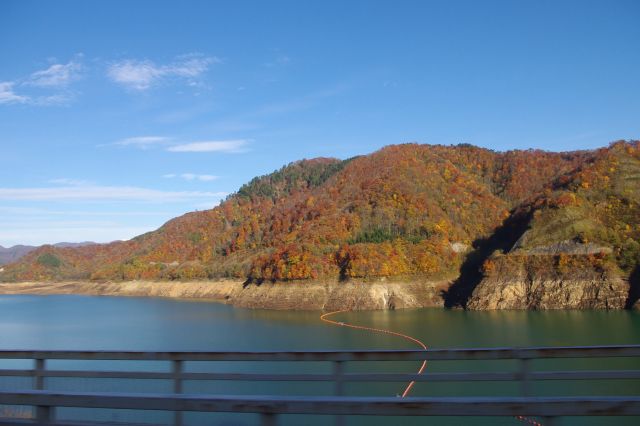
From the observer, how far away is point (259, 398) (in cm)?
379

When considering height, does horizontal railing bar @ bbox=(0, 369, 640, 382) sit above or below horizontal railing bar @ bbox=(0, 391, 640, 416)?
below

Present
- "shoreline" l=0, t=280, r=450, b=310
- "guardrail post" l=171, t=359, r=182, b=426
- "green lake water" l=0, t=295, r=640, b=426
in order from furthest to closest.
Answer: "shoreline" l=0, t=280, r=450, b=310, "green lake water" l=0, t=295, r=640, b=426, "guardrail post" l=171, t=359, r=182, b=426

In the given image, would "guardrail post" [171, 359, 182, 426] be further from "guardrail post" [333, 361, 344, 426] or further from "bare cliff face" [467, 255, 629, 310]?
"bare cliff face" [467, 255, 629, 310]

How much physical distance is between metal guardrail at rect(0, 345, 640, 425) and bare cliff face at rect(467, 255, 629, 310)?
51.4 meters

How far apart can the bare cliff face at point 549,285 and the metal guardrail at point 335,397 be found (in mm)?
51434

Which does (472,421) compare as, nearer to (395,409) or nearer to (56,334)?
(395,409)

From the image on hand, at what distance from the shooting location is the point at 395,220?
81938 mm

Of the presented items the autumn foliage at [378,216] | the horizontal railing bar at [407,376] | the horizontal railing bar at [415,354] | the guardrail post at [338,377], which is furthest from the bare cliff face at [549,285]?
the guardrail post at [338,377]

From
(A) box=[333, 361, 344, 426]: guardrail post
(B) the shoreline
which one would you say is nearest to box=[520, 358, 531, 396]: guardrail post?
(A) box=[333, 361, 344, 426]: guardrail post

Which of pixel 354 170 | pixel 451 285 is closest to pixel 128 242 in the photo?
pixel 354 170

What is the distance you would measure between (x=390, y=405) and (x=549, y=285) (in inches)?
2149

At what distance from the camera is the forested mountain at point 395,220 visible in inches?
2482

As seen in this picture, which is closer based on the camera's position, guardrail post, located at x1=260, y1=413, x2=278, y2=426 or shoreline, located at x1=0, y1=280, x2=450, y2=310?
guardrail post, located at x1=260, y1=413, x2=278, y2=426

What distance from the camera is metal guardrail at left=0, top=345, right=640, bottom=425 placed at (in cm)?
355
